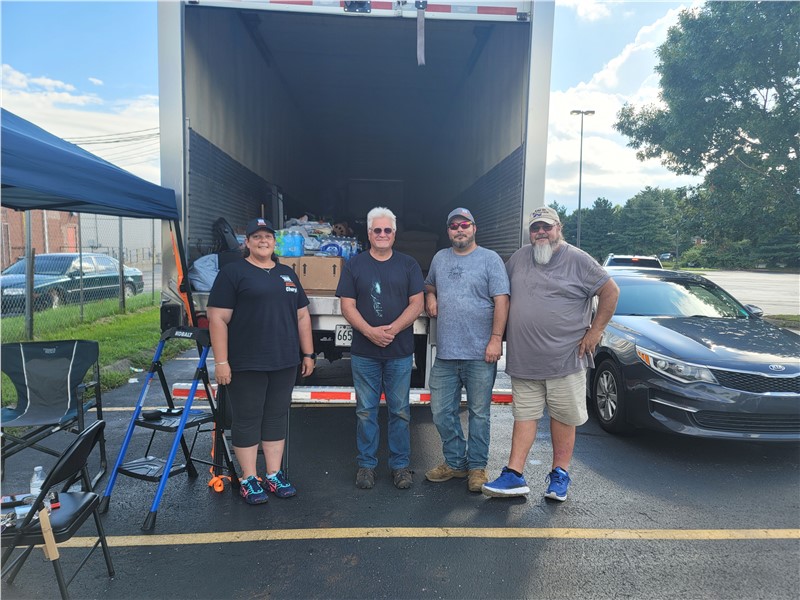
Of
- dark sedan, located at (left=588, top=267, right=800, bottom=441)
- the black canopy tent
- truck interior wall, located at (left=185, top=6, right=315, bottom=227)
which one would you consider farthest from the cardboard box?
dark sedan, located at (left=588, top=267, right=800, bottom=441)

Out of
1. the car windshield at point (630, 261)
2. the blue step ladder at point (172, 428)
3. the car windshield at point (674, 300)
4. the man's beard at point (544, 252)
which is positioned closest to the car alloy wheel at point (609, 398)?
the car windshield at point (674, 300)

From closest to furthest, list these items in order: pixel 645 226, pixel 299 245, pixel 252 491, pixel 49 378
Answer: pixel 252 491, pixel 49 378, pixel 299 245, pixel 645 226

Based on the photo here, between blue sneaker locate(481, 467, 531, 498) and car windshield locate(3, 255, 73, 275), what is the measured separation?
11.7m

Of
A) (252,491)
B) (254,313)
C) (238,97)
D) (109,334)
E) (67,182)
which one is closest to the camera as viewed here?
(67,182)

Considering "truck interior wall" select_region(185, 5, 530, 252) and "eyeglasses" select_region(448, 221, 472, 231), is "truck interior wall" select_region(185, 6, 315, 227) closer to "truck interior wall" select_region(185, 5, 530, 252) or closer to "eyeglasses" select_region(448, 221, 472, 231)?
"truck interior wall" select_region(185, 5, 530, 252)

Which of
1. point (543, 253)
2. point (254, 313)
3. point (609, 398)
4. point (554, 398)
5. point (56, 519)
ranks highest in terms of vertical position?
point (543, 253)

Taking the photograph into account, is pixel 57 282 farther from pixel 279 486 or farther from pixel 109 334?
pixel 279 486

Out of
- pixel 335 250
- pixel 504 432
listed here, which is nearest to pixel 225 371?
pixel 335 250

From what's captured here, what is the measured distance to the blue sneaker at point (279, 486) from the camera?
3.40m

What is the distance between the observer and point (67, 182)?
2723mm

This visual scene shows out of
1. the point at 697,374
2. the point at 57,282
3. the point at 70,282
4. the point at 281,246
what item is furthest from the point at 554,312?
the point at 70,282

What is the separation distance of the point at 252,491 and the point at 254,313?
45.3 inches

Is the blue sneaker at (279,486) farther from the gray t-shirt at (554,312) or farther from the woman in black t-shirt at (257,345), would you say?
the gray t-shirt at (554,312)

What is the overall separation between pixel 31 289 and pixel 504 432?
7270mm
